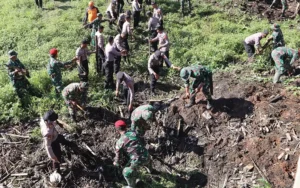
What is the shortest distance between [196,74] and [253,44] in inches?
156

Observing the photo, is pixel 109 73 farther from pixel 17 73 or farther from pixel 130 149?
pixel 130 149

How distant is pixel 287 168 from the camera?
866cm

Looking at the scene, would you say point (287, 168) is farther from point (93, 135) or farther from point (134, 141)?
point (93, 135)

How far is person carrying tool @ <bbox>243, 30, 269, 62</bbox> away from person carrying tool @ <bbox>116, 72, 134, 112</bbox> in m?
4.98

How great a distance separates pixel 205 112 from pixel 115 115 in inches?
105

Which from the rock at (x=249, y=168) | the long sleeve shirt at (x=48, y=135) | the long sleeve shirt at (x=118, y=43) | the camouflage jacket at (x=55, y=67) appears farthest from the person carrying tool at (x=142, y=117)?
the long sleeve shirt at (x=118, y=43)

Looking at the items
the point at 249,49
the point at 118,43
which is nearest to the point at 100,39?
the point at 118,43

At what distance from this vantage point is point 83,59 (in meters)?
11.3

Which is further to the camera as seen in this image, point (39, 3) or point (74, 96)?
point (39, 3)

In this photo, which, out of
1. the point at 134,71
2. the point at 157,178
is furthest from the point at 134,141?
the point at 134,71

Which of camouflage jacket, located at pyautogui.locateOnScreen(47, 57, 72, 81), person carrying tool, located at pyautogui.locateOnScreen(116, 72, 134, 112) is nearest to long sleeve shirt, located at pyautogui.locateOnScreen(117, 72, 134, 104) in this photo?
person carrying tool, located at pyautogui.locateOnScreen(116, 72, 134, 112)

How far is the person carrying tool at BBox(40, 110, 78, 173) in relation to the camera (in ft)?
25.6

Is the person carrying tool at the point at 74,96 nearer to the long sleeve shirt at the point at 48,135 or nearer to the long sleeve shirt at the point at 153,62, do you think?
the long sleeve shirt at the point at 48,135

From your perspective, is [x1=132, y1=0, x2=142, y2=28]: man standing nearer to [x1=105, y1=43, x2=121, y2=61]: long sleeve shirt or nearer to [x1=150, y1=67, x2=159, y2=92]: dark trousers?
[x1=105, y1=43, x2=121, y2=61]: long sleeve shirt
